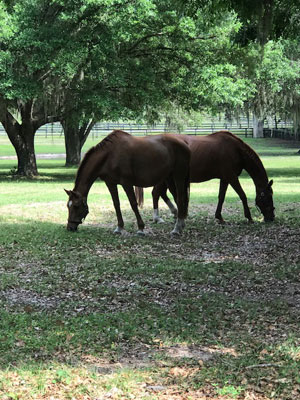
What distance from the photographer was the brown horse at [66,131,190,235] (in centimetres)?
1145

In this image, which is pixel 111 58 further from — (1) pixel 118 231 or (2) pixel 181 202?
(1) pixel 118 231

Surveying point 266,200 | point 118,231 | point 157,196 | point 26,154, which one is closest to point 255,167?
point 266,200

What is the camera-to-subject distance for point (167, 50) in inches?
900

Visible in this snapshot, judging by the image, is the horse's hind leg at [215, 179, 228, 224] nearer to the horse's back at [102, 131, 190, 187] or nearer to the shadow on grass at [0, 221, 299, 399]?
the horse's back at [102, 131, 190, 187]

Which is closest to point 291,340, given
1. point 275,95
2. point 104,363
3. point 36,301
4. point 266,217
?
point 104,363

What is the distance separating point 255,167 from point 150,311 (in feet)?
22.2

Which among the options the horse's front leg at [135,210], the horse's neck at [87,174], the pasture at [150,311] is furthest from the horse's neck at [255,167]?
the horse's neck at [87,174]

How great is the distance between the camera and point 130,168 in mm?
11516

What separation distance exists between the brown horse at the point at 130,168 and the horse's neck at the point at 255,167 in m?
1.55

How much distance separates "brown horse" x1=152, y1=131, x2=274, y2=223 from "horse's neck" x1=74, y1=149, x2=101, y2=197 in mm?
1716

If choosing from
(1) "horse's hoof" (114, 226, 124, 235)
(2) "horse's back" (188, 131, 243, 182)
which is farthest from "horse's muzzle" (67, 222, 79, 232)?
(2) "horse's back" (188, 131, 243, 182)

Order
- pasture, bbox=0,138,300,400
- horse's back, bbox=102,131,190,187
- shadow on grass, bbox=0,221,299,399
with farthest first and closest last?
horse's back, bbox=102,131,190,187
shadow on grass, bbox=0,221,299,399
pasture, bbox=0,138,300,400

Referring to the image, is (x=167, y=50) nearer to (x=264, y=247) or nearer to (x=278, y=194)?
(x=278, y=194)

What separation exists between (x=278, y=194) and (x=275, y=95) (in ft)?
47.3
